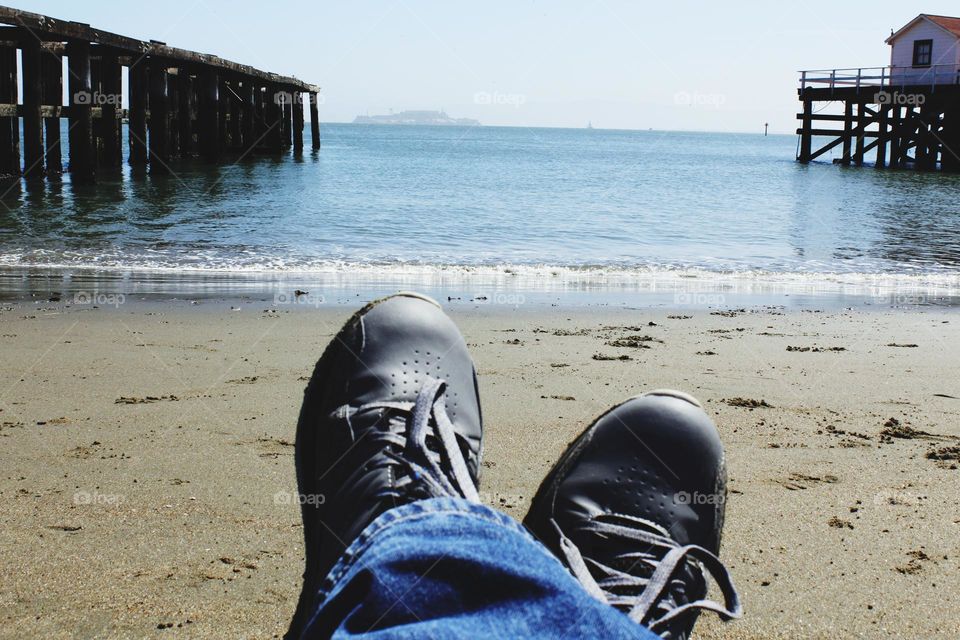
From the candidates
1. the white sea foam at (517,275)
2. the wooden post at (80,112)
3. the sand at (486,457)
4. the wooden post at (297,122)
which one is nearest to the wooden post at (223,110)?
the wooden post at (297,122)

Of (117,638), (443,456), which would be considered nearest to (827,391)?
(443,456)

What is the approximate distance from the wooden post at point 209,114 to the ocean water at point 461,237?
0.58 m

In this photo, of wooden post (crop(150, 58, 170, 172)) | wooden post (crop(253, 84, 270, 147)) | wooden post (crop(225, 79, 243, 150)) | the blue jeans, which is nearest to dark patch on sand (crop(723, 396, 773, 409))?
the blue jeans

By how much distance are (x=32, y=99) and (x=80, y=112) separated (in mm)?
973

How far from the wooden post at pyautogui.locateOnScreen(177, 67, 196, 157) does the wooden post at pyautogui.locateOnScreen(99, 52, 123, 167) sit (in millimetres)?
4509

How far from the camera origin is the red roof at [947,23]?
31188mm

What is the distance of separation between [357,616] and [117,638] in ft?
2.63

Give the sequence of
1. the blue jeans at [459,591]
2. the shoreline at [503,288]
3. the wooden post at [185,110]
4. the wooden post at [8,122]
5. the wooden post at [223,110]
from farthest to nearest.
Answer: the wooden post at [223,110] → the wooden post at [185,110] → the wooden post at [8,122] → the shoreline at [503,288] → the blue jeans at [459,591]

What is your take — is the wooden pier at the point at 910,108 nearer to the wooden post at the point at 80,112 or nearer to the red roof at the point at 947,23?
the red roof at the point at 947,23

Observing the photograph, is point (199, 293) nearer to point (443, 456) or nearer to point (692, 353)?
point (692, 353)

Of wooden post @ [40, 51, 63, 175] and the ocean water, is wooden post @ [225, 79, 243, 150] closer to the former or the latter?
the ocean water

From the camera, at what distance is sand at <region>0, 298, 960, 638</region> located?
79.6 inches

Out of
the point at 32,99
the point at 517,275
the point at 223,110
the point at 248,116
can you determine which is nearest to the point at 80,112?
the point at 32,99

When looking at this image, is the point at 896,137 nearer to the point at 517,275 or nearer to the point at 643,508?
the point at 517,275
